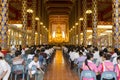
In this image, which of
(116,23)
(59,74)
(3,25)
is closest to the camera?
(59,74)

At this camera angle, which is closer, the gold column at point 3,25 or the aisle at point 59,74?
the aisle at point 59,74

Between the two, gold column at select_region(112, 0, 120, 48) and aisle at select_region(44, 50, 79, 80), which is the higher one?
gold column at select_region(112, 0, 120, 48)

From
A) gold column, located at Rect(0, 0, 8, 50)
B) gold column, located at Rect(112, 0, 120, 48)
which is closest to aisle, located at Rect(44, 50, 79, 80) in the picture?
gold column, located at Rect(112, 0, 120, 48)

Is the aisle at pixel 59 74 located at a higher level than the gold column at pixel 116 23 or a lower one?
lower

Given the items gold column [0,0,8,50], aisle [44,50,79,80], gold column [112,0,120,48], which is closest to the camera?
aisle [44,50,79,80]

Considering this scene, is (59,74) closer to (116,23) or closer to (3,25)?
(116,23)

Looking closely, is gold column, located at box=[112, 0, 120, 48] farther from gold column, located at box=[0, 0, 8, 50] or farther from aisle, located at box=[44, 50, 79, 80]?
gold column, located at box=[0, 0, 8, 50]

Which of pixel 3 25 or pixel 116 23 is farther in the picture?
pixel 3 25

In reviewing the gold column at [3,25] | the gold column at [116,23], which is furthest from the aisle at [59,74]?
the gold column at [3,25]

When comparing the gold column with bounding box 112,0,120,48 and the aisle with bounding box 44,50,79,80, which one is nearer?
the aisle with bounding box 44,50,79,80

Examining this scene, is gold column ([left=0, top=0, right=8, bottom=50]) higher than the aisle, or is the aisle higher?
gold column ([left=0, top=0, right=8, bottom=50])

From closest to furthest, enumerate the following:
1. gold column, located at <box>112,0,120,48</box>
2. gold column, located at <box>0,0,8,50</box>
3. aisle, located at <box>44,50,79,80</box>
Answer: aisle, located at <box>44,50,79,80</box> < gold column, located at <box>112,0,120,48</box> < gold column, located at <box>0,0,8,50</box>

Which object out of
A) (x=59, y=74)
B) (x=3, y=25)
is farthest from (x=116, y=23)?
(x=3, y=25)

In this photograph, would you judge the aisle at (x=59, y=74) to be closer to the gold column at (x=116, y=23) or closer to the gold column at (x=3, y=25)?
the gold column at (x=116, y=23)
